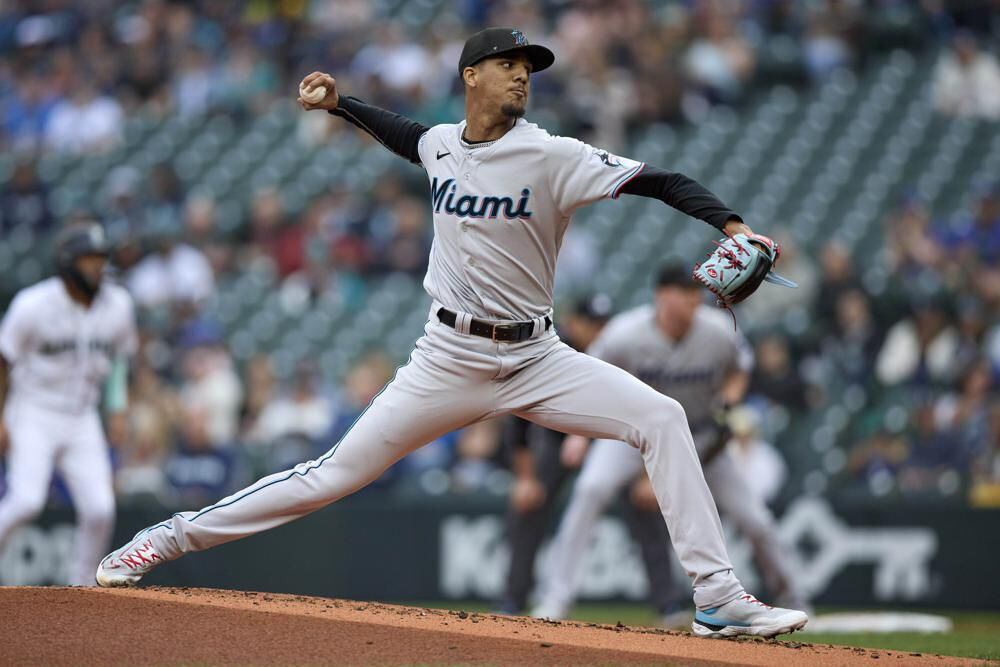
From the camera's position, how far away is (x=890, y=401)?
1203 cm

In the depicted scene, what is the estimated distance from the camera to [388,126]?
5.81 metres

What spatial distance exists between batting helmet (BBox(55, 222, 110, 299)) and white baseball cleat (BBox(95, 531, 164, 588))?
279 cm

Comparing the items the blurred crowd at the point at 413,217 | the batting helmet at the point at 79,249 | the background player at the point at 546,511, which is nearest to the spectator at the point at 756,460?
the blurred crowd at the point at 413,217

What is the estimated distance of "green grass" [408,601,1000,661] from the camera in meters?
6.77

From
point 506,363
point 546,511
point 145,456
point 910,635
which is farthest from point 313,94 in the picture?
point 145,456

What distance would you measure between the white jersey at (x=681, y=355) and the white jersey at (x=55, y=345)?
114 inches

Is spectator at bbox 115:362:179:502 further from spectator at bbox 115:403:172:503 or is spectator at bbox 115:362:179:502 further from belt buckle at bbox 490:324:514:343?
belt buckle at bbox 490:324:514:343

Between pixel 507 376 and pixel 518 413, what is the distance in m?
0.18

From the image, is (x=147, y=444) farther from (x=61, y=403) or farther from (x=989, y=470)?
(x=989, y=470)

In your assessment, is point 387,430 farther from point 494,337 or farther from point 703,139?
point 703,139

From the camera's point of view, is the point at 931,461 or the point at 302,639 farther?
the point at 931,461

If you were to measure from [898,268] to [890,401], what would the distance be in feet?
5.56

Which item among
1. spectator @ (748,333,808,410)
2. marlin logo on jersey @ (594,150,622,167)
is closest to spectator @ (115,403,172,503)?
spectator @ (748,333,808,410)

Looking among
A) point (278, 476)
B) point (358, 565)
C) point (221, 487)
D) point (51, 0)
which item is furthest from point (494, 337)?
point (51, 0)
